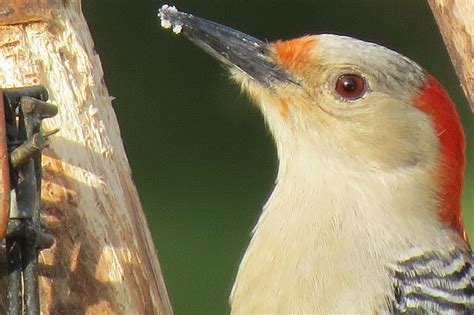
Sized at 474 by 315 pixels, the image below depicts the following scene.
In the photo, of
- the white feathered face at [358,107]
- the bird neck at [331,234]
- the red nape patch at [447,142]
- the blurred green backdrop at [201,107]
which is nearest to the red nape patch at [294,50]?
the white feathered face at [358,107]

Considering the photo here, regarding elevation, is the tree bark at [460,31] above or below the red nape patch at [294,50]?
below

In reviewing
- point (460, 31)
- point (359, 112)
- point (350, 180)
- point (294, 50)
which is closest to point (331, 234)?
point (350, 180)

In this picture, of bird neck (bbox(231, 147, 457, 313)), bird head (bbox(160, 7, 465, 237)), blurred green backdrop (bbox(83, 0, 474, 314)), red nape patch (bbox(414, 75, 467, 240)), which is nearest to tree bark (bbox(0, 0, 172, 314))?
bird neck (bbox(231, 147, 457, 313))

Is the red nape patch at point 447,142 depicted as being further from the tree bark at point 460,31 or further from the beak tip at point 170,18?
the beak tip at point 170,18

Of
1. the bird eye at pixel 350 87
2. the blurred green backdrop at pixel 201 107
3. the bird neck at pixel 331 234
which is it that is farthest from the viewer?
the blurred green backdrop at pixel 201 107

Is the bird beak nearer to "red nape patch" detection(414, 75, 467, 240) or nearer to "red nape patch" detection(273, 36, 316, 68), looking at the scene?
"red nape patch" detection(273, 36, 316, 68)

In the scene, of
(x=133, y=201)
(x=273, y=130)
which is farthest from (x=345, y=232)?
(x=133, y=201)
